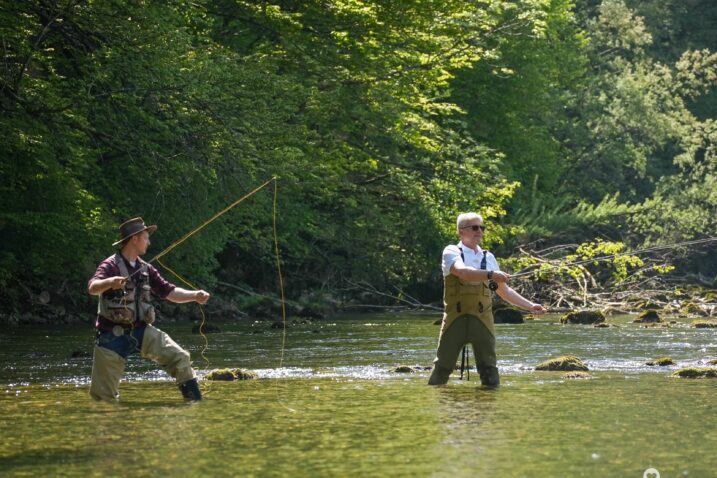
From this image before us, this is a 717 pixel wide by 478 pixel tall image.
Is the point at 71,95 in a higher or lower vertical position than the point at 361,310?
higher

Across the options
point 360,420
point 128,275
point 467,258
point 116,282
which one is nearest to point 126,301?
point 128,275

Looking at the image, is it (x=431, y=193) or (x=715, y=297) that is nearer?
(x=431, y=193)

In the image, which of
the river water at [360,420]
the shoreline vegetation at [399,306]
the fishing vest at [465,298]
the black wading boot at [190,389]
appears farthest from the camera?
the shoreline vegetation at [399,306]

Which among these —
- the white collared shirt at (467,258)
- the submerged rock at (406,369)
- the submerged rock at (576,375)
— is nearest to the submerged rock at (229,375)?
the submerged rock at (406,369)

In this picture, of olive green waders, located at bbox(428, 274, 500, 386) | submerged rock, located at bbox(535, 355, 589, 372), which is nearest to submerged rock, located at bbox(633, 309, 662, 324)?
submerged rock, located at bbox(535, 355, 589, 372)

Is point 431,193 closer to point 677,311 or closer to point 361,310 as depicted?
point 361,310

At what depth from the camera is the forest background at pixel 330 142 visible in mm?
19719

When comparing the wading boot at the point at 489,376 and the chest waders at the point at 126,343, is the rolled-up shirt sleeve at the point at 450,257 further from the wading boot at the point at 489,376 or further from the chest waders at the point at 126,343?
the chest waders at the point at 126,343

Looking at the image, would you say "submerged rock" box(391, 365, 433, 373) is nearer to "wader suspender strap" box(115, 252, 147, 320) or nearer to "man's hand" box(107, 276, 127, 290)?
"wader suspender strap" box(115, 252, 147, 320)

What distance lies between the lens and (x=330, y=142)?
91.4 ft

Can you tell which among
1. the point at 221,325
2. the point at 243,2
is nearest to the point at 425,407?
the point at 221,325

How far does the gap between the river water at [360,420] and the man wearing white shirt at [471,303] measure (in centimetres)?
26

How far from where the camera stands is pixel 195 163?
2055cm

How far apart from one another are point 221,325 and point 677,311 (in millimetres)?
9519
